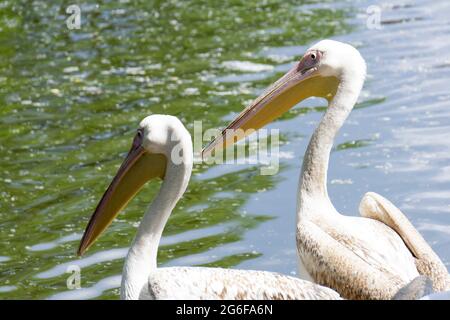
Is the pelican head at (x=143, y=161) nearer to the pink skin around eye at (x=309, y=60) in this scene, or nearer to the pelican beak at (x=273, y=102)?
the pelican beak at (x=273, y=102)

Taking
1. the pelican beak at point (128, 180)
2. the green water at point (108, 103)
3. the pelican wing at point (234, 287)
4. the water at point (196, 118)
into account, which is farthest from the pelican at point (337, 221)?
the green water at point (108, 103)

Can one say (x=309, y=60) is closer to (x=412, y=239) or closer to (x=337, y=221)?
(x=337, y=221)

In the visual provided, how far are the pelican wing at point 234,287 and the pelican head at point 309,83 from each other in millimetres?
1372

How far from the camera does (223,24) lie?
42.4 ft

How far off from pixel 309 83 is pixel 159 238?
1335 millimetres

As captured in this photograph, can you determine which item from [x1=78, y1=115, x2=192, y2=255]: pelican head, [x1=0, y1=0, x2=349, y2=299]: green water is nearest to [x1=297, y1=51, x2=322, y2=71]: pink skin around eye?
[x1=78, y1=115, x2=192, y2=255]: pelican head

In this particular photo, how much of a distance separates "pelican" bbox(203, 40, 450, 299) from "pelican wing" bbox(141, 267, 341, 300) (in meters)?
0.44

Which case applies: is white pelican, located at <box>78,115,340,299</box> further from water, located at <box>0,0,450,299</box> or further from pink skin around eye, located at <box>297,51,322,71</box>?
water, located at <box>0,0,450,299</box>

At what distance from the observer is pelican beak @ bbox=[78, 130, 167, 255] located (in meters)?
5.53

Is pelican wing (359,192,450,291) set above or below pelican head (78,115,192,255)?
below

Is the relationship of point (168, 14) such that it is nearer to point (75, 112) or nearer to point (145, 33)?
point (145, 33)

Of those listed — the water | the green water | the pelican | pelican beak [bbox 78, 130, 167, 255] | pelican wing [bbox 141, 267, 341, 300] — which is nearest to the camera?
pelican wing [bbox 141, 267, 341, 300]

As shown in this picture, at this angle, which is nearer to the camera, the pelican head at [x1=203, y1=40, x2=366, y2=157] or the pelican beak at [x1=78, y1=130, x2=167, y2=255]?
the pelican beak at [x1=78, y1=130, x2=167, y2=255]

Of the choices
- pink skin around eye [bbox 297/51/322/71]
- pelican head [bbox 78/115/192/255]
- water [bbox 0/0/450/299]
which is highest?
pink skin around eye [bbox 297/51/322/71]
